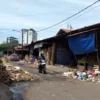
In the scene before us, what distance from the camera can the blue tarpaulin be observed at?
2312 cm

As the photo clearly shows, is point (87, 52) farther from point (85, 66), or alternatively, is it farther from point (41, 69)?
point (41, 69)

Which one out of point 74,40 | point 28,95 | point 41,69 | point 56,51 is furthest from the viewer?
point 56,51

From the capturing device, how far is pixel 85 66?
25516 mm

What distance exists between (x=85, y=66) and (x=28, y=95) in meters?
13.7

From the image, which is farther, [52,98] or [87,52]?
[87,52]

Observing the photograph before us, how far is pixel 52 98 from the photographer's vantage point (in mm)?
11508

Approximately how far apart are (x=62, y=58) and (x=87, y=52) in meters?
10.6

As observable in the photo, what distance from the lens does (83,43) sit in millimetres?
24719

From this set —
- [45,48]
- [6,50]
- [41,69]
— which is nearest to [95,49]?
[41,69]

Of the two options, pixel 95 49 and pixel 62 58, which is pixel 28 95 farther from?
pixel 62 58

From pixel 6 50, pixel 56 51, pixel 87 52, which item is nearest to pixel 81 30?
pixel 87 52

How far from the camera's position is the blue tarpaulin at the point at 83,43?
23.1 m

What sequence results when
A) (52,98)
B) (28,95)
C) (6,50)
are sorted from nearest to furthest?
(52,98), (28,95), (6,50)

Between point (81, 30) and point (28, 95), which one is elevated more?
point (81, 30)
